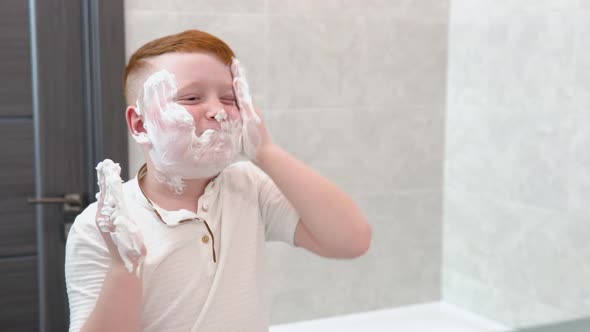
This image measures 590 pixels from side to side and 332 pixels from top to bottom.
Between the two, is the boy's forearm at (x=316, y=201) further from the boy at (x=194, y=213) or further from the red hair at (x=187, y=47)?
the red hair at (x=187, y=47)

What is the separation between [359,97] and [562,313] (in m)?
0.75

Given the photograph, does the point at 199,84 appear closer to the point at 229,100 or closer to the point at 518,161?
the point at 229,100

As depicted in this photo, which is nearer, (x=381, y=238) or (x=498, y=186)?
(x=498, y=186)

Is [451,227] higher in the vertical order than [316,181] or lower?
lower

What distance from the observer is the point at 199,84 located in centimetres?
88

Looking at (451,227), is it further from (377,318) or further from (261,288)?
(261,288)

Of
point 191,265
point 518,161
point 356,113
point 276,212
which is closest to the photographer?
point 191,265

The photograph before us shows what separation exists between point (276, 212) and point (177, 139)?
0.19m

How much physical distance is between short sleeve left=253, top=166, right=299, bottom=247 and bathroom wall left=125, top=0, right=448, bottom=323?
0.76 metres

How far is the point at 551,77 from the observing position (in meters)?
1.66

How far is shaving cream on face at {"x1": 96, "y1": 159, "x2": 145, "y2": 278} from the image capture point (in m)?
0.74

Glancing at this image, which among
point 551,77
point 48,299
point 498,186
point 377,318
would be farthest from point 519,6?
point 48,299

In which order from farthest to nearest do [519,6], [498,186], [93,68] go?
1. [498,186]
2. [519,6]
3. [93,68]

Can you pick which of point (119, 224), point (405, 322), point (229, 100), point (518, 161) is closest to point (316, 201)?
point (229, 100)
